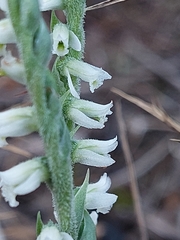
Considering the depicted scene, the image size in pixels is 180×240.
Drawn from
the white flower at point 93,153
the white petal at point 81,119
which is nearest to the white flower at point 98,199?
the white flower at point 93,153

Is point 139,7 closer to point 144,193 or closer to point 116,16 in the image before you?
point 116,16

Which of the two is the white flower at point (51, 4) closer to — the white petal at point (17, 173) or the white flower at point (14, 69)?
the white flower at point (14, 69)

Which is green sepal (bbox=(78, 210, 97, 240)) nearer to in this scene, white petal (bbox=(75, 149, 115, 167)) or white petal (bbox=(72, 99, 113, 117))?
white petal (bbox=(75, 149, 115, 167))

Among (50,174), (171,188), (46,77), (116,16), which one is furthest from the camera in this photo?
(116,16)

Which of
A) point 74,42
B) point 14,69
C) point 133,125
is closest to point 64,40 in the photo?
point 74,42

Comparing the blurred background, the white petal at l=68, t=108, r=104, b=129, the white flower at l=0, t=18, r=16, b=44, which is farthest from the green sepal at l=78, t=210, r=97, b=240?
the blurred background

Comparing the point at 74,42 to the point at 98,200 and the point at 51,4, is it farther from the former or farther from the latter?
the point at 98,200

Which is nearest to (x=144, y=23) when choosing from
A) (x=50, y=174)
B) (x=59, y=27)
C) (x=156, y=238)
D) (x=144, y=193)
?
(x=144, y=193)
